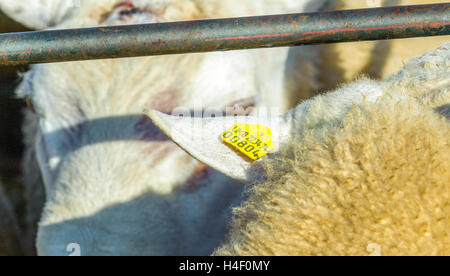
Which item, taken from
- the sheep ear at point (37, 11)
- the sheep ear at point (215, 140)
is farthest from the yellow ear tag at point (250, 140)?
the sheep ear at point (37, 11)

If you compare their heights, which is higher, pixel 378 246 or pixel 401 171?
pixel 401 171

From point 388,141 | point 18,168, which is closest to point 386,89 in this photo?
point 388,141

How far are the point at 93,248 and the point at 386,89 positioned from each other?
3.31 feet

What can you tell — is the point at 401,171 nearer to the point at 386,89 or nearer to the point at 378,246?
the point at 378,246

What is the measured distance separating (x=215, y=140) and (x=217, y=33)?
11.9 inches

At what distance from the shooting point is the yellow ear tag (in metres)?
1.21

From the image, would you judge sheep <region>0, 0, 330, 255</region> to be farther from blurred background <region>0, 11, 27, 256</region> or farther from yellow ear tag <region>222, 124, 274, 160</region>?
blurred background <region>0, 11, 27, 256</region>

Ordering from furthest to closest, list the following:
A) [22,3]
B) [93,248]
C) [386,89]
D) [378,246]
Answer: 1. [22,3]
2. [93,248]
3. [386,89]
4. [378,246]

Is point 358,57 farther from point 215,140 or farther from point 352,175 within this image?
point 352,175

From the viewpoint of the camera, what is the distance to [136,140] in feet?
5.52

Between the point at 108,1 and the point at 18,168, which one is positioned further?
the point at 18,168

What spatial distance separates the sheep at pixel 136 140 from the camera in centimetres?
162

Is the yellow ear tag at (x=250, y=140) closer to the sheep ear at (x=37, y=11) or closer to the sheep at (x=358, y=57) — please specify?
the sheep at (x=358, y=57)

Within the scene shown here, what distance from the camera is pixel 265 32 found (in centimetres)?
103
